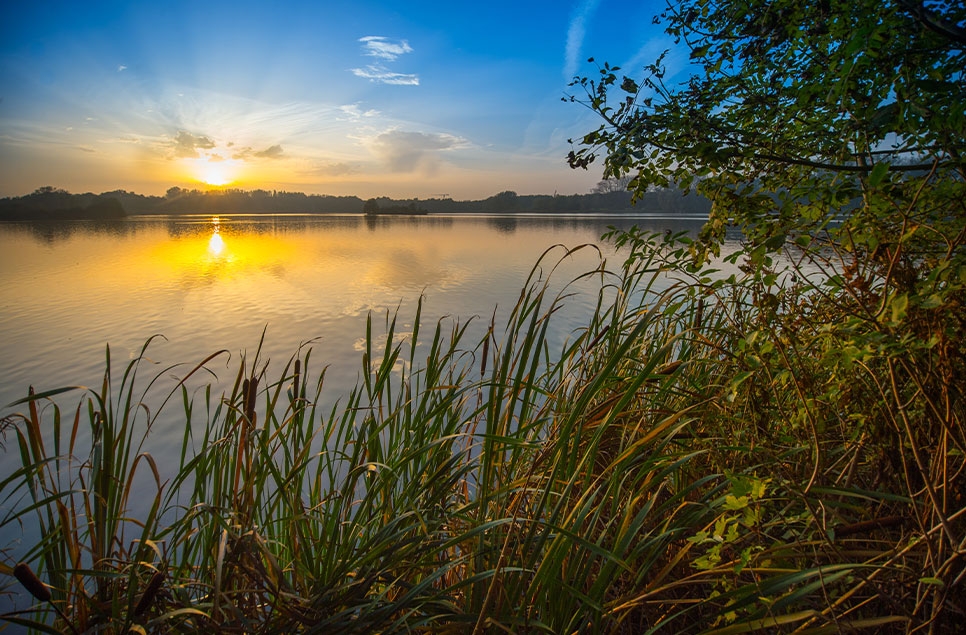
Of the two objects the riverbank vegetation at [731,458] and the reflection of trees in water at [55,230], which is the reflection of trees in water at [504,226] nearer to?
the reflection of trees in water at [55,230]

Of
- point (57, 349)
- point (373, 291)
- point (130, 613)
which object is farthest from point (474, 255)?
point (130, 613)

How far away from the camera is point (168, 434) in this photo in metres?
3.89

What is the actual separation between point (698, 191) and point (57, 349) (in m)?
7.21

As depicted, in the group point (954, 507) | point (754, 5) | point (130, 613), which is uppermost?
point (754, 5)

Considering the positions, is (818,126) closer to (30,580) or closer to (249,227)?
(30,580)

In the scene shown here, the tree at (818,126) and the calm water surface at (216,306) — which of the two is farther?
the calm water surface at (216,306)

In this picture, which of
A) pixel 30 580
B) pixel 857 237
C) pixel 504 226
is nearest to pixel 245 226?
pixel 504 226

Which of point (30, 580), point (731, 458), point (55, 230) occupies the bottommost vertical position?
point (731, 458)

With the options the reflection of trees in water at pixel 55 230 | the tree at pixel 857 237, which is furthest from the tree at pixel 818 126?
the reflection of trees in water at pixel 55 230

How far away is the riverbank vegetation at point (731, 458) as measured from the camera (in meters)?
1.03

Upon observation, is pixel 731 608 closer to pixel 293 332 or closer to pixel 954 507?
pixel 954 507

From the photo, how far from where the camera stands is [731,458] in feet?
5.58

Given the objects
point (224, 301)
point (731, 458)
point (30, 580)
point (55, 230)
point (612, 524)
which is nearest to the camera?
point (30, 580)

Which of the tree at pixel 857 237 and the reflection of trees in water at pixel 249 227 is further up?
the reflection of trees in water at pixel 249 227
